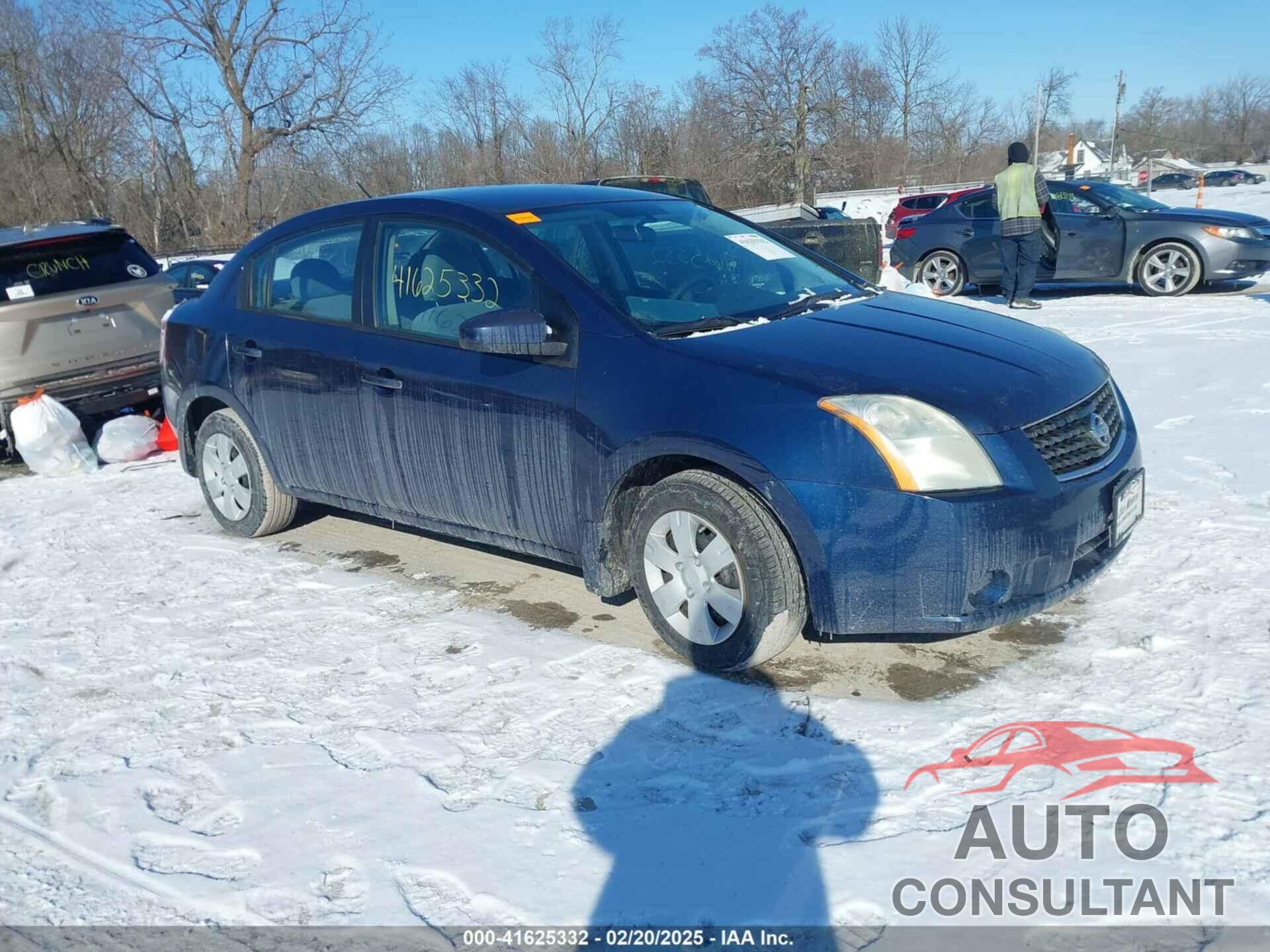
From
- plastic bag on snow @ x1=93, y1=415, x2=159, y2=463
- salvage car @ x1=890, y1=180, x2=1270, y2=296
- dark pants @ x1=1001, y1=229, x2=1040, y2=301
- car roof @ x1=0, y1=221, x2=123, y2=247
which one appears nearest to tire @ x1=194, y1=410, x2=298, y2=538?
plastic bag on snow @ x1=93, y1=415, x2=159, y2=463

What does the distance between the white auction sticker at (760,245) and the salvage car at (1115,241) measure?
8.05 m

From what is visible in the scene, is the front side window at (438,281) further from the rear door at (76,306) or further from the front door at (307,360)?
the rear door at (76,306)

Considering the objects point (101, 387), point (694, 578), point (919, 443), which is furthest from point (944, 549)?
point (101, 387)

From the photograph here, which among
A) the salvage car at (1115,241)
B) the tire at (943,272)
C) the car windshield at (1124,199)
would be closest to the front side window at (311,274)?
the salvage car at (1115,241)

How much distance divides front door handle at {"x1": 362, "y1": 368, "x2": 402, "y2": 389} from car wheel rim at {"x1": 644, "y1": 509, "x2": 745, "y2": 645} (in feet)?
4.58

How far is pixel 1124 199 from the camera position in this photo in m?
12.6

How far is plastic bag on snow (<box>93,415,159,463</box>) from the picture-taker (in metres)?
7.84

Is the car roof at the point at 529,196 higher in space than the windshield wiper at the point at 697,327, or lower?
higher

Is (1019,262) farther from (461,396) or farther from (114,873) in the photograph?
(114,873)

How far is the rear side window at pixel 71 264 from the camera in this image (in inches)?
298

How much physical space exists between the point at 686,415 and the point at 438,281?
4.71 feet

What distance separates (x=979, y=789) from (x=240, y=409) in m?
4.01

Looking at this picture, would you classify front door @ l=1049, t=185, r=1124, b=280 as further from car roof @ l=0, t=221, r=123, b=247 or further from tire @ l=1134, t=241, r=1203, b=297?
car roof @ l=0, t=221, r=123, b=247

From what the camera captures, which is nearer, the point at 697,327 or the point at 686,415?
the point at 686,415
